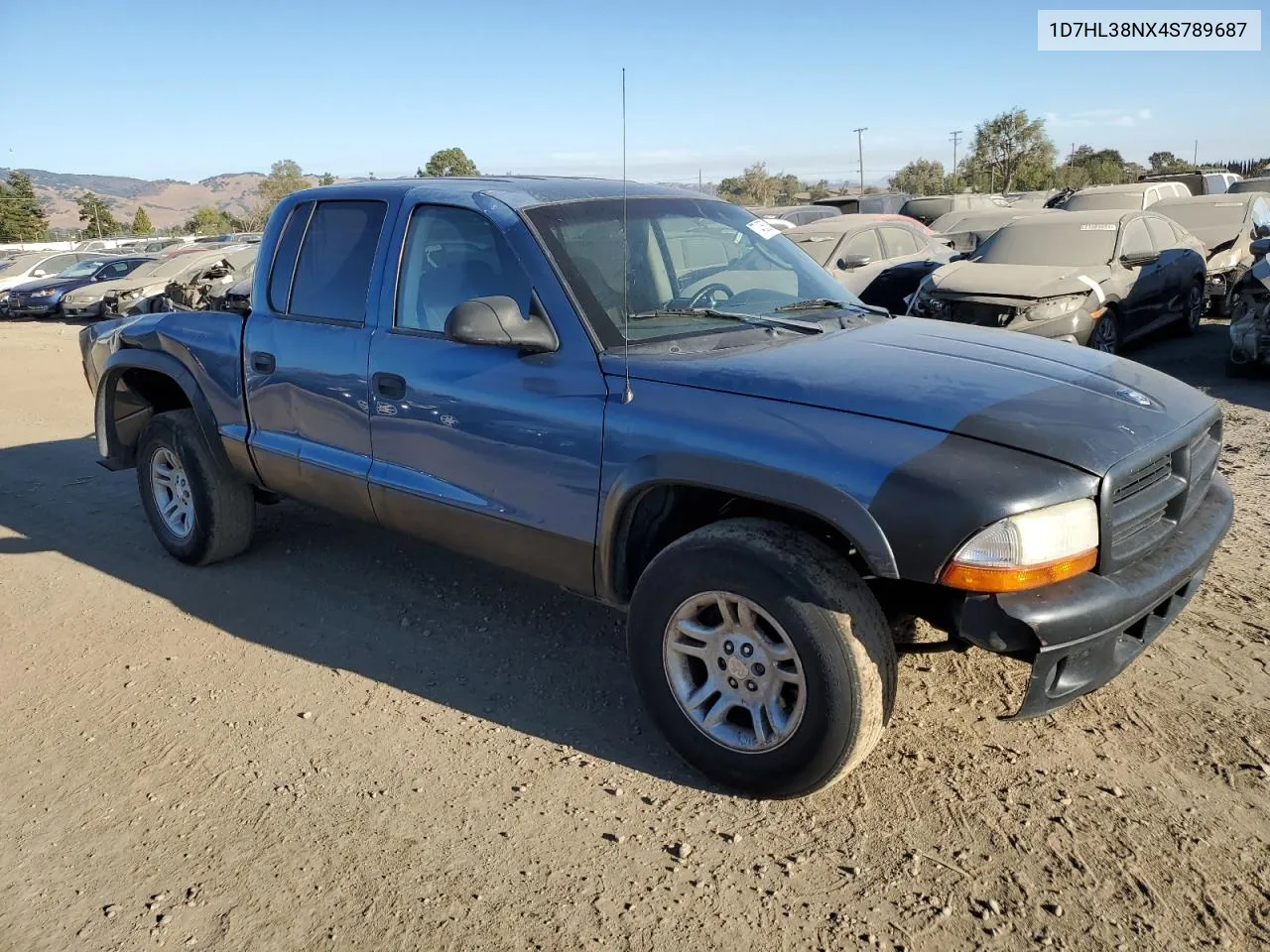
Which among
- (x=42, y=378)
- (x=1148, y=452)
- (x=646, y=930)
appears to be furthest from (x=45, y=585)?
(x=42, y=378)

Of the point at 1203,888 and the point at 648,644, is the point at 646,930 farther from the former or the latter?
the point at 1203,888

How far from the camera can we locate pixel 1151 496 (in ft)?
9.66

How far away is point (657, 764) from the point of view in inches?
131

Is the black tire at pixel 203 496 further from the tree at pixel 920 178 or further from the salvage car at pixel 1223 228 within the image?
the tree at pixel 920 178

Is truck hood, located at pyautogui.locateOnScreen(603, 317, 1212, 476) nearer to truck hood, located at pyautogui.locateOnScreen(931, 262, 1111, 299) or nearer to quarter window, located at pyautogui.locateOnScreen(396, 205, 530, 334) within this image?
quarter window, located at pyautogui.locateOnScreen(396, 205, 530, 334)

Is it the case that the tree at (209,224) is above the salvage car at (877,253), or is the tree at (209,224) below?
above

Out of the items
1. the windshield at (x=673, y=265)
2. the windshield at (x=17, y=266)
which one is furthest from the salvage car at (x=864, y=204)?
the windshield at (x=17, y=266)

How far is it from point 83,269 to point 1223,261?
80.4ft

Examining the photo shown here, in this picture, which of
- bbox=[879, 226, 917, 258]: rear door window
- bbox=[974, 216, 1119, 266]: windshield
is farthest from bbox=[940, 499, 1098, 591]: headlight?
bbox=[879, 226, 917, 258]: rear door window

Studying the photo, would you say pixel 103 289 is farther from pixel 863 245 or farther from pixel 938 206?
pixel 938 206

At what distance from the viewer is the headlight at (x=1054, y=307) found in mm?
8430

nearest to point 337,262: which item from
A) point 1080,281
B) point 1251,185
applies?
point 1080,281

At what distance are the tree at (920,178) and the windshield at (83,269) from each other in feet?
145

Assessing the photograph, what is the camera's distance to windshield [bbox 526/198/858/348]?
3.53 meters
